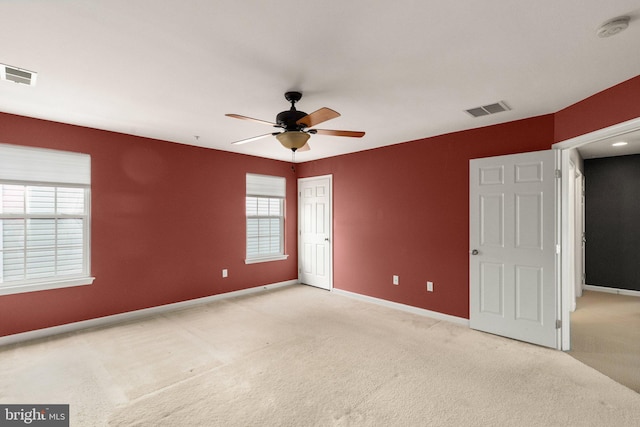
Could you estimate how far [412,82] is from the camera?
2523 millimetres

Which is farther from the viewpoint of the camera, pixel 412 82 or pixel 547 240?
pixel 547 240

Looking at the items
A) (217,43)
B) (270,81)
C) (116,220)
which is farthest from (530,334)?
(116,220)

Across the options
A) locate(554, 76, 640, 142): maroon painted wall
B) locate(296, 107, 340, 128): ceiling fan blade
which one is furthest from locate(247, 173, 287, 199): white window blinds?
locate(554, 76, 640, 142): maroon painted wall

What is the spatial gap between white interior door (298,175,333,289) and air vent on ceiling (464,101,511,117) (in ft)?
9.01

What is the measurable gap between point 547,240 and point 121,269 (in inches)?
197

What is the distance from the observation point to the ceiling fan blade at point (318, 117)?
87.4 inches

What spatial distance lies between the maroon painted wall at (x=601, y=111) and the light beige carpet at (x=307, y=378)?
2160mm

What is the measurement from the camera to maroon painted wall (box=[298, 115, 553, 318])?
12.6 ft

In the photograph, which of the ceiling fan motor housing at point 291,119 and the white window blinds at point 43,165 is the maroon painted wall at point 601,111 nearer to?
the ceiling fan motor housing at point 291,119

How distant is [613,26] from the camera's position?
1.72m

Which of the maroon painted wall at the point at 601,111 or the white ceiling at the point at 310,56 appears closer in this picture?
the white ceiling at the point at 310,56

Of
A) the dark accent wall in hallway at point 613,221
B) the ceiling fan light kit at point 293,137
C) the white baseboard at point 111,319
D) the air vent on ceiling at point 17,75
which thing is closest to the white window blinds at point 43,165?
the air vent on ceiling at point 17,75

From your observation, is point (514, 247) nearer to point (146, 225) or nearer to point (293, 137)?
point (293, 137)

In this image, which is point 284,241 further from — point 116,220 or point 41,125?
point 41,125
